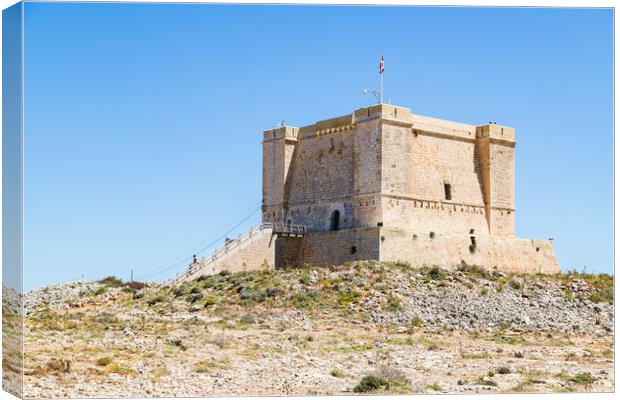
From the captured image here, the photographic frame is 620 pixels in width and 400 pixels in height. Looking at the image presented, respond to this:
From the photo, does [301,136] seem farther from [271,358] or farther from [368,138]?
[271,358]

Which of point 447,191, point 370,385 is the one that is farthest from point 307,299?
point 447,191

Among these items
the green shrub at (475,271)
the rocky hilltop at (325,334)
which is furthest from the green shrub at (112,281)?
the green shrub at (475,271)

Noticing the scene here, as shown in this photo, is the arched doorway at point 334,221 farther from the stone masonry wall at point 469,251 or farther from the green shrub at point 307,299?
the green shrub at point 307,299

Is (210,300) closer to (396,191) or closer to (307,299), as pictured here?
(307,299)

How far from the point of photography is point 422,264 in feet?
115

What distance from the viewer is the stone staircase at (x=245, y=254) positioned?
35.0 metres

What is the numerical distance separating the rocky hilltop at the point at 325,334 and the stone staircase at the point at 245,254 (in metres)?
1.31

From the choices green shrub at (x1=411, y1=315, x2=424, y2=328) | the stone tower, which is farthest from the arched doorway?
green shrub at (x1=411, y1=315, x2=424, y2=328)

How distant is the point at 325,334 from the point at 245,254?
37.7 feet

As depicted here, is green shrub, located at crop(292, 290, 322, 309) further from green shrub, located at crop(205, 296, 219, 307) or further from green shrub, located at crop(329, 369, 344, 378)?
green shrub, located at crop(329, 369, 344, 378)

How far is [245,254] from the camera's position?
3641 cm

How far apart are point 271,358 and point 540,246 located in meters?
21.1

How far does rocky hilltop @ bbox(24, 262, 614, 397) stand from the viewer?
1877 cm

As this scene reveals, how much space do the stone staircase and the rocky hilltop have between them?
1.31 metres
